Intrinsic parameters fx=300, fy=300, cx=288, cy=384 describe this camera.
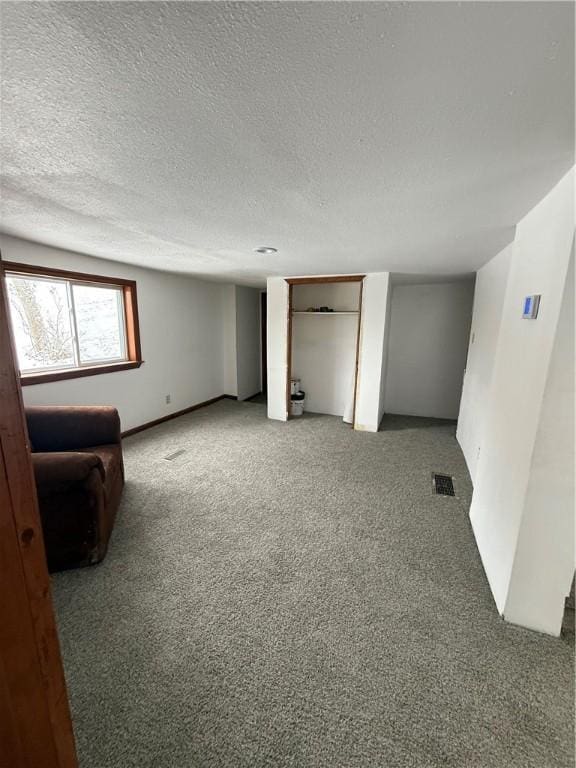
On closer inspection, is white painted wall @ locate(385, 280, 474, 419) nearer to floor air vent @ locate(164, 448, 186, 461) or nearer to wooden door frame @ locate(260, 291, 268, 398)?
wooden door frame @ locate(260, 291, 268, 398)

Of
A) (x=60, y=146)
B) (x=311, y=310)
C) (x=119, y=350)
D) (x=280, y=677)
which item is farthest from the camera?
(x=311, y=310)

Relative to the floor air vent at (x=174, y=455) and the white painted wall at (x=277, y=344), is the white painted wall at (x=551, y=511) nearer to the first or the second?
the floor air vent at (x=174, y=455)

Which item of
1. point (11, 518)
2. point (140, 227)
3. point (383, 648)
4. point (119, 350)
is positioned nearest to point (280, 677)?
point (383, 648)

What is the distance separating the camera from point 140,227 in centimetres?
208

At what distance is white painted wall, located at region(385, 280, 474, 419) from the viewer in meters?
4.47

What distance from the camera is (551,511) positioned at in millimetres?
1376

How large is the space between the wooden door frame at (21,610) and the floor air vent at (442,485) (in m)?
2.73

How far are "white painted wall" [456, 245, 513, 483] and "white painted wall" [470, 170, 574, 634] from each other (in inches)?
25.3

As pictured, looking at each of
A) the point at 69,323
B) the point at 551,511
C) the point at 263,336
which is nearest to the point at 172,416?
the point at 69,323

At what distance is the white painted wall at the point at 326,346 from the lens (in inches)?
185

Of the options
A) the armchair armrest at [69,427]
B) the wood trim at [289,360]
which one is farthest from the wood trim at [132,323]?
the wood trim at [289,360]

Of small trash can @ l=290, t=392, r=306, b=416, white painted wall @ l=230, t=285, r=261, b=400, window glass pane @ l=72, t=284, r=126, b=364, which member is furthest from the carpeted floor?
white painted wall @ l=230, t=285, r=261, b=400

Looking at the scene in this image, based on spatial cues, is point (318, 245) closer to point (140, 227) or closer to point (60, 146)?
point (140, 227)

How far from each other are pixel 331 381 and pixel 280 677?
13.0 ft
